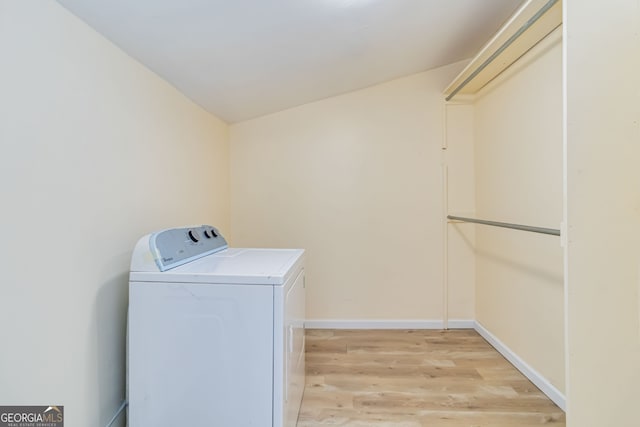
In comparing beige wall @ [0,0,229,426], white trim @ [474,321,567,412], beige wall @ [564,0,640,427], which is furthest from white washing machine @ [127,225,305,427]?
white trim @ [474,321,567,412]

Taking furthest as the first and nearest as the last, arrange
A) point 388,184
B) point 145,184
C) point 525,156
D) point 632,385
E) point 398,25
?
point 388,184, point 525,156, point 398,25, point 145,184, point 632,385

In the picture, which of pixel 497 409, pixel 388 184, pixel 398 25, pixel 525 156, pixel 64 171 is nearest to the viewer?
pixel 64 171

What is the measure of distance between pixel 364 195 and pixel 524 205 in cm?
118

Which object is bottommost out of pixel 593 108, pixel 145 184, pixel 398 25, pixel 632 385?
pixel 632 385

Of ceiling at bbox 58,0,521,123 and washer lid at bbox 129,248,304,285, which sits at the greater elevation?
ceiling at bbox 58,0,521,123

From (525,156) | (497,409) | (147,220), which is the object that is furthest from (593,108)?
(147,220)

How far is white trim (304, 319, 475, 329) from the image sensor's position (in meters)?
2.68

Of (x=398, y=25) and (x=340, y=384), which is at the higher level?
(x=398, y=25)

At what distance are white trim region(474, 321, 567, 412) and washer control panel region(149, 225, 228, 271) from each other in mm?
1961

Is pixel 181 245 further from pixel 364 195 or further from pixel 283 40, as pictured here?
pixel 364 195

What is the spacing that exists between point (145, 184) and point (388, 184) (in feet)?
6.21

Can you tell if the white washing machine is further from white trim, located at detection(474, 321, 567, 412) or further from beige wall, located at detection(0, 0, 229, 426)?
white trim, located at detection(474, 321, 567, 412)

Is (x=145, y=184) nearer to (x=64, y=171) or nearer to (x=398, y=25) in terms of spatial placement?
(x=64, y=171)

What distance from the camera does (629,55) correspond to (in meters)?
0.92
